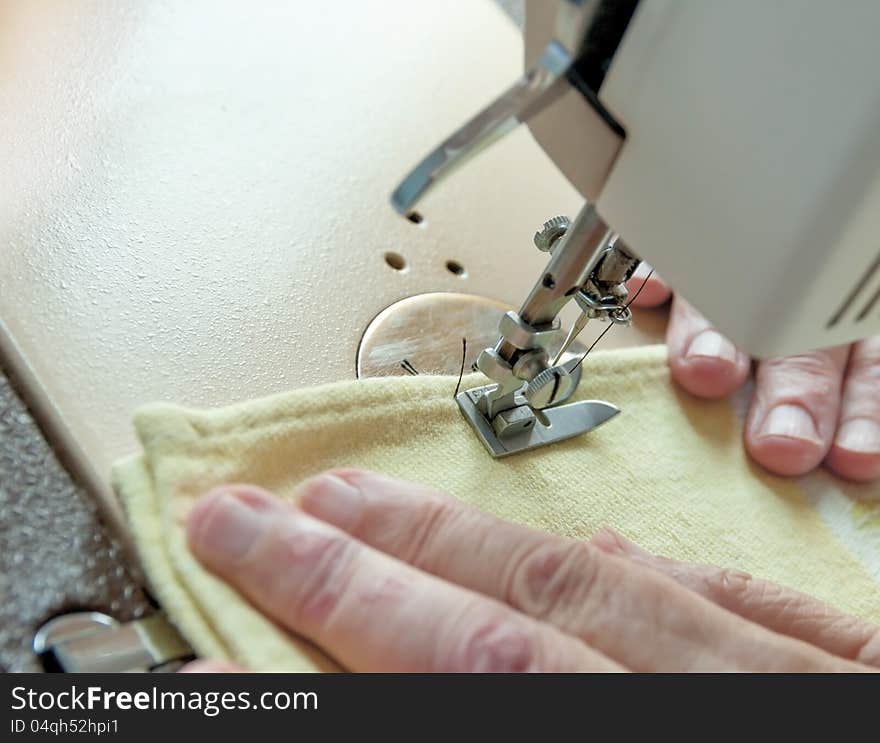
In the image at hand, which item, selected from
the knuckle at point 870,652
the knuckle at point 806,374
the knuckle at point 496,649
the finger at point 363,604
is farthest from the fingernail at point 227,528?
the knuckle at point 806,374

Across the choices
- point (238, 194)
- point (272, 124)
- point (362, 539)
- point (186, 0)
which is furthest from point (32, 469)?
point (186, 0)

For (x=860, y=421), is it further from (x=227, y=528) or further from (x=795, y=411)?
(x=227, y=528)

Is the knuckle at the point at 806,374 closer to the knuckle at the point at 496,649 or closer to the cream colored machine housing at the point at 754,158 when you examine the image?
the cream colored machine housing at the point at 754,158

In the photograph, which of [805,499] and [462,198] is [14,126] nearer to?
[462,198]

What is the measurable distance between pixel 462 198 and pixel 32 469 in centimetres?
45

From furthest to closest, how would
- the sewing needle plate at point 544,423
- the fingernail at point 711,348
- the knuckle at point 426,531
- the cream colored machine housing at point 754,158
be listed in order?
the fingernail at point 711,348
the sewing needle plate at point 544,423
the knuckle at point 426,531
the cream colored machine housing at point 754,158

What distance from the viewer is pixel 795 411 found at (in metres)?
0.70

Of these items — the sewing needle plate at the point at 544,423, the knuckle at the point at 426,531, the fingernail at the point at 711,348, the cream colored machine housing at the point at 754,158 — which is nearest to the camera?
the cream colored machine housing at the point at 754,158

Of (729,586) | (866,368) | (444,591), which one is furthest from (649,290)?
(444,591)

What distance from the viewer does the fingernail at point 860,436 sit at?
2.24 ft

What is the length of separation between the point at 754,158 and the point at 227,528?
304 mm

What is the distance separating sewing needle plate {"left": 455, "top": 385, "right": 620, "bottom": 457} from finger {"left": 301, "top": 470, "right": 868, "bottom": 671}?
123 millimetres

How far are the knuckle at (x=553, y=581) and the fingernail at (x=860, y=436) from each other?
34 cm

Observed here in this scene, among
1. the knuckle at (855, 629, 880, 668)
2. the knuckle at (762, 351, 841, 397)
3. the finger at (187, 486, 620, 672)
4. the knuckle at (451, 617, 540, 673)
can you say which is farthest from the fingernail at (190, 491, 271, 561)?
the knuckle at (762, 351, 841, 397)
